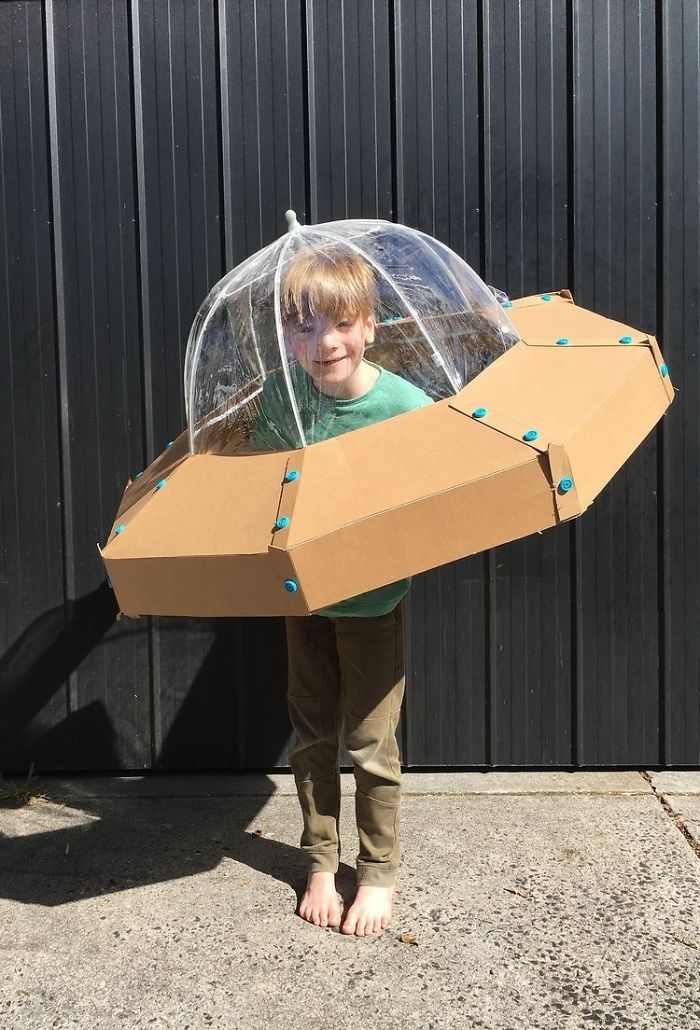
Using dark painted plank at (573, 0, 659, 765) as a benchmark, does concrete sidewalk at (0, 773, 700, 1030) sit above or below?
below

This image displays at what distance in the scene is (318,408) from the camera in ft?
7.34

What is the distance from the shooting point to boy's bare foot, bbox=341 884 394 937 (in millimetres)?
2541

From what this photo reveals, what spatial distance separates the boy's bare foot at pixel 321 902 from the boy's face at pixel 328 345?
4.53 feet

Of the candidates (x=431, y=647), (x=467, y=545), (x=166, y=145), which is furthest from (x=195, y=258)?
(x=467, y=545)

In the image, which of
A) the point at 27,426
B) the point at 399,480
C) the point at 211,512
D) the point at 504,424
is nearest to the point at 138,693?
the point at 27,426

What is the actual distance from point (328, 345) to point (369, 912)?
1512mm

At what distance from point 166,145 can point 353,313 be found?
1.68 m

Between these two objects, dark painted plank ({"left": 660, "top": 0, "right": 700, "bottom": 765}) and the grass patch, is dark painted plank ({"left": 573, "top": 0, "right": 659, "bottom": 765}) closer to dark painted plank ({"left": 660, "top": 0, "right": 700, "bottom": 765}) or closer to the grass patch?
dark painted plank ({"left": 660, "top": 0, "right": 700, "bottom": 765})

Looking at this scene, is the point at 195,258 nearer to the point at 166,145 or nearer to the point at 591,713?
the point at 166,145

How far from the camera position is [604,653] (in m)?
3.52

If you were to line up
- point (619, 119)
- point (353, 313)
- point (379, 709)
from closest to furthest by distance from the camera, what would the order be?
1. point (353, 313)
2. point (379, 709)
3. point (619, 119)

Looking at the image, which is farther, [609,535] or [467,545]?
[609,535]

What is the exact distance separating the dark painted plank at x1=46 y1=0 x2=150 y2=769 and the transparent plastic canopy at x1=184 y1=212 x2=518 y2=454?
128cm

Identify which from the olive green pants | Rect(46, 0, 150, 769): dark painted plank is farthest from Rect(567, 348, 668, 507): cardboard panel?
Rect(46, 0, 150, 769): dark painted plank
